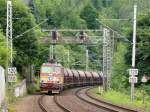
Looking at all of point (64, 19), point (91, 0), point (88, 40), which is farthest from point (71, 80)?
point (91, 0)

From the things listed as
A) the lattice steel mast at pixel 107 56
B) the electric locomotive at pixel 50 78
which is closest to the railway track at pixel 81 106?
the electric locomotive at pixel 50 78

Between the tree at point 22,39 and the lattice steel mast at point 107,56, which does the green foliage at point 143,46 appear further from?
the tree at point 22,39

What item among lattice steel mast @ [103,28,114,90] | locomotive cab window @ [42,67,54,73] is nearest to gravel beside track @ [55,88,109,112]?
locomotive cab window @ [42,67,54,73]

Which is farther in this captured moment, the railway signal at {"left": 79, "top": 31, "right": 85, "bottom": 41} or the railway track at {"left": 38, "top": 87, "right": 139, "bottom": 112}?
the railway signal at {"left": 79, "top": 31, "right": 85, "bottom": 41}

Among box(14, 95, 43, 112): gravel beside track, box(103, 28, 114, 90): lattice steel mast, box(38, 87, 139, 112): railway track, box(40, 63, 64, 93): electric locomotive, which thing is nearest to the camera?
box(14, 95, 43, 112): gravel beside track

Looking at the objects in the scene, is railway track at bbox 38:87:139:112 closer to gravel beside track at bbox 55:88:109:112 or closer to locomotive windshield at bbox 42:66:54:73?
gravel beside track at bbox 55:88:109:112

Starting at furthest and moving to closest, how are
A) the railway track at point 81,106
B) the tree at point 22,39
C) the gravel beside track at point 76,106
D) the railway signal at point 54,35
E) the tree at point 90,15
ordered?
the tree at point 90,15, the railway signal at point 54,35, the tree at point 22,39, the gravel beside track at point 76,106, the railway track at point 81,106

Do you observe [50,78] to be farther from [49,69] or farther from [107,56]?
[107,56]

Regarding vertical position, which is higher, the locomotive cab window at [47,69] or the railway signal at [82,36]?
the railway signal at [82,36]

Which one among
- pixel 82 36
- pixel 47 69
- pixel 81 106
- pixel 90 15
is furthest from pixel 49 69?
pixel 90 15

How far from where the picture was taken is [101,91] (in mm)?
66750

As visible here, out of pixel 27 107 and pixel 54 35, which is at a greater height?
pixel 54 35

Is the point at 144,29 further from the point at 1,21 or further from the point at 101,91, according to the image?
the point at 1,21

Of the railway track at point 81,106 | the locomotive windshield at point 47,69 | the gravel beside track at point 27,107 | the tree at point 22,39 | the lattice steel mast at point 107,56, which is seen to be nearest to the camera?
the gravel beside track at point 27,107
